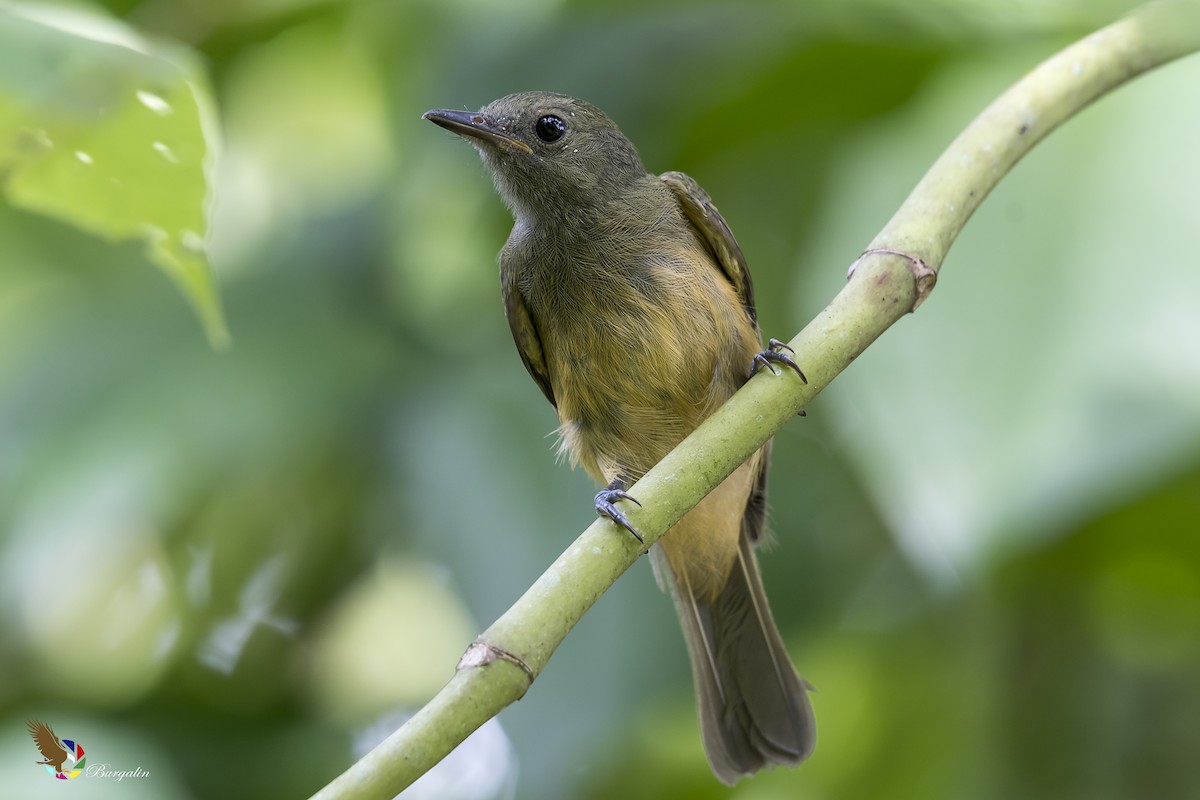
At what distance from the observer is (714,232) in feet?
10.8

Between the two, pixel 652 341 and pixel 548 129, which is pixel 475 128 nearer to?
pixel 548 129

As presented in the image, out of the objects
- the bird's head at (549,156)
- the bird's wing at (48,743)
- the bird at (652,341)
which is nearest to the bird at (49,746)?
the bird's wing at (48,743)

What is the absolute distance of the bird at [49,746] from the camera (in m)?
3.14

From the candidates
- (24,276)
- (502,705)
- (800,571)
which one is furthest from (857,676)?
(24,276)

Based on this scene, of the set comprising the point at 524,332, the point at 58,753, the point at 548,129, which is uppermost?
the point at 548,129

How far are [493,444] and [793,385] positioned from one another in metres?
1.75

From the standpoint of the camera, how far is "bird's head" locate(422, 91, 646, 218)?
11.0 feet

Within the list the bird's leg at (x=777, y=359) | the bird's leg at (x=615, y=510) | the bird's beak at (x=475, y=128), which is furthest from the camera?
the bird's beak at (x=475, y=128)

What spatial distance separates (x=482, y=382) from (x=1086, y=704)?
1.97 metres

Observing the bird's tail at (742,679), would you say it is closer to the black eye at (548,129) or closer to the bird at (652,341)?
the bird at (652,341)

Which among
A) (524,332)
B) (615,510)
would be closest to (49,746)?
(524,332)

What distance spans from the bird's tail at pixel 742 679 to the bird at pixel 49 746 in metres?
1.62

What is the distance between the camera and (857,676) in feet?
12.7

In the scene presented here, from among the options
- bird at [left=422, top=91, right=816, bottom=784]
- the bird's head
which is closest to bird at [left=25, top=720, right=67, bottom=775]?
bird at [left=422, top=91, right=816, bottom=784]
